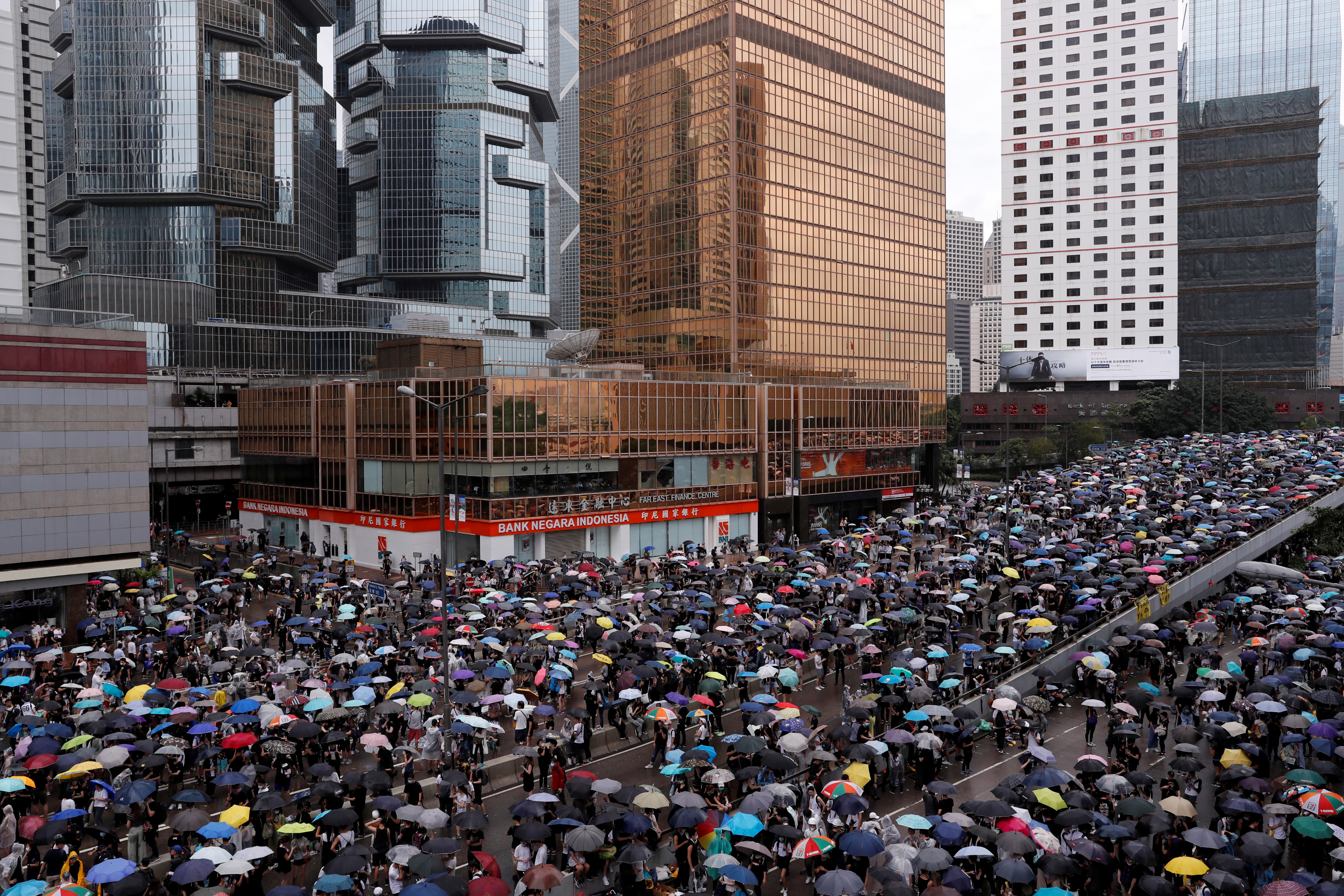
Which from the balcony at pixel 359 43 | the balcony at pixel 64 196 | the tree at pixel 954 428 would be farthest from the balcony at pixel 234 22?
the tree at pixel 954 428

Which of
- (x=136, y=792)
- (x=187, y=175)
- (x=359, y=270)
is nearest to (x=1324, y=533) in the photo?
(x=136, y=792)

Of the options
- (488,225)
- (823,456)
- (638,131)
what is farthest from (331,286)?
(823,456)

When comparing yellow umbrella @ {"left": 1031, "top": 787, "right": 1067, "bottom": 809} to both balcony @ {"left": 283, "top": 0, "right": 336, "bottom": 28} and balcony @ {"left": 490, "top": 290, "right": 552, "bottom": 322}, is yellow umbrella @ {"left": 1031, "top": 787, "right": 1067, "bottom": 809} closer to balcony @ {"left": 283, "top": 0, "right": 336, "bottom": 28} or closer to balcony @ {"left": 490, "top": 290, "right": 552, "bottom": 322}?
balcony @ {"left": 490, "top": 290, "right": 552, "bottom": 322}

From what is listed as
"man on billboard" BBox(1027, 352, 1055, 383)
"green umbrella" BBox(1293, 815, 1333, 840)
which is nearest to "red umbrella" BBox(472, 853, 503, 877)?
"green umbrella" BBox(1293, 815, 1333, 840)

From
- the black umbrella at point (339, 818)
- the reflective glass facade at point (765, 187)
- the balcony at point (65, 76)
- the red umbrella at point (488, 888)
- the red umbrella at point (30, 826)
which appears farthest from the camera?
the balcony at point (65, 76)

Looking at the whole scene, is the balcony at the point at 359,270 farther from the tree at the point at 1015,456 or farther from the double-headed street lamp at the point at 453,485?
the double-headed street lamp at the point at 453,485

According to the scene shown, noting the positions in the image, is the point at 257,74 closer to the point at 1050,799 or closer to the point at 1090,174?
the point at 1090,174
